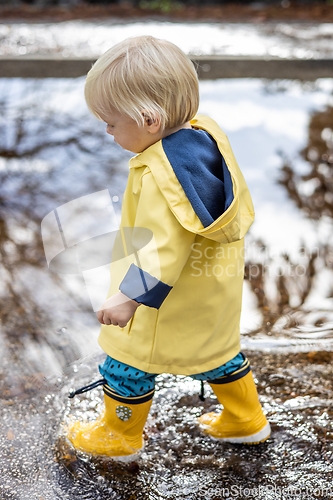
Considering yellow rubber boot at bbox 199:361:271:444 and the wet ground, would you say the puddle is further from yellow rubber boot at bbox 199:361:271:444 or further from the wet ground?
yellow rubber boot at bbox 199:361:271:444

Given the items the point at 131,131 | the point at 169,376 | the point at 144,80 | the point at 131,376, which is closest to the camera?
the point at 144,80

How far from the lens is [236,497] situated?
1688 mm

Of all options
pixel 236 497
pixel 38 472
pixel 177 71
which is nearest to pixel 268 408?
pixel 236 497

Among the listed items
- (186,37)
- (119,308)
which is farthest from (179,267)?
(186,37)

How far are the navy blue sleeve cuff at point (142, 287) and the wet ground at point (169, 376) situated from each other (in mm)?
753

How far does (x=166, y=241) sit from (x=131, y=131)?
33 cm

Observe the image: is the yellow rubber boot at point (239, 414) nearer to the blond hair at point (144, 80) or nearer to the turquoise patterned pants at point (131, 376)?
the turquoise patterned pants at point (131, 376)

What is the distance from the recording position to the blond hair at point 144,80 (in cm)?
130

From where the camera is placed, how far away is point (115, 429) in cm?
173

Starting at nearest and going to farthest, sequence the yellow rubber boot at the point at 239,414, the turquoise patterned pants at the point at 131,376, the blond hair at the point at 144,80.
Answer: the blond hair at the point at 144,80
the turquoise patterned pants at the point at 131,376
the yellow rubber boot at the point at 239,414

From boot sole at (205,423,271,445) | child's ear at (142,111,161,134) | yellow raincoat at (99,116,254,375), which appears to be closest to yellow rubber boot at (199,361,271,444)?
boot sole at (205,423,271,445)

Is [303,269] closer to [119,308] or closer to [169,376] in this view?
[169,376]

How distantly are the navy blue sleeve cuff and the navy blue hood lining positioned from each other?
0.66 feet

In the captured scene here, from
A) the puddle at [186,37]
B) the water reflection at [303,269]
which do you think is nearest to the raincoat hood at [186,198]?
the water reflection at [303,269]
